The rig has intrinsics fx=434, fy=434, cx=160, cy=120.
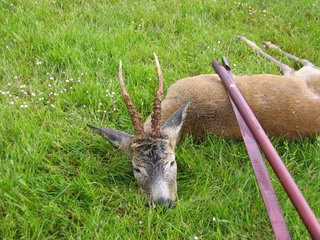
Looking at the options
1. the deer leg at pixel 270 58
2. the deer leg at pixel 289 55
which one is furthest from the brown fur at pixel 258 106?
the deer leg at pixel 289 55

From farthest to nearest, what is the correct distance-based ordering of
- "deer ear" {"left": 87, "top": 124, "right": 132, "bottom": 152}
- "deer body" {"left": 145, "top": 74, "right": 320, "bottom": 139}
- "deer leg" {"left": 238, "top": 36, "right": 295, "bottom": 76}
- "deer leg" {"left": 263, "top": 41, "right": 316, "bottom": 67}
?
"deer leg" {"left": 263, "top": 41, "right": 316, "bottom": 67} < "deer leg" {"left": 238, "top": 36, "right": 295, "bottom": 76} < "deer body" {"left": 145, "top": 74, "right": 320, "bottom": 139} < "deer ear" {"left": 87, "top": 124, "right": 132, "bottom": 152}

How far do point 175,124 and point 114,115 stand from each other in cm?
94

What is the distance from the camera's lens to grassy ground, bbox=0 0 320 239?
351 cm

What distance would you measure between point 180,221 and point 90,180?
0.95m

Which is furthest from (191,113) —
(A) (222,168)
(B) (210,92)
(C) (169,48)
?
(C) (169,48)

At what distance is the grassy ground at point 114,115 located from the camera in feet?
11.5

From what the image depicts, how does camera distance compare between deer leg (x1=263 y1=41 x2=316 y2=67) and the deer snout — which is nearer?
the deer snout

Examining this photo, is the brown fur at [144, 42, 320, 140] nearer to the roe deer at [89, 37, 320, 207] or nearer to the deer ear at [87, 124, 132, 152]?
the roe deer at [89, 37, 320, 207]

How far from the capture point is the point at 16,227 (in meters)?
3.38

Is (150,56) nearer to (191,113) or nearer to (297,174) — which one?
(191,113)

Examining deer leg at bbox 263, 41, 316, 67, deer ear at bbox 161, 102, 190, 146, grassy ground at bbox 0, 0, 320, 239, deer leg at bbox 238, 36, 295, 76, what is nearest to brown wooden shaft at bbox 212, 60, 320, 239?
deer ear at bbox 161, 102, 190, 146

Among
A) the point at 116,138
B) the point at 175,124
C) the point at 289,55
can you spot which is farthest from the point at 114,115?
the point at 289,55

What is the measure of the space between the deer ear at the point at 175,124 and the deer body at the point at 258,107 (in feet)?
0.73

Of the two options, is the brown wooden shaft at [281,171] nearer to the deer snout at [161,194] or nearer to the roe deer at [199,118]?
the roe deer at [199,118]
